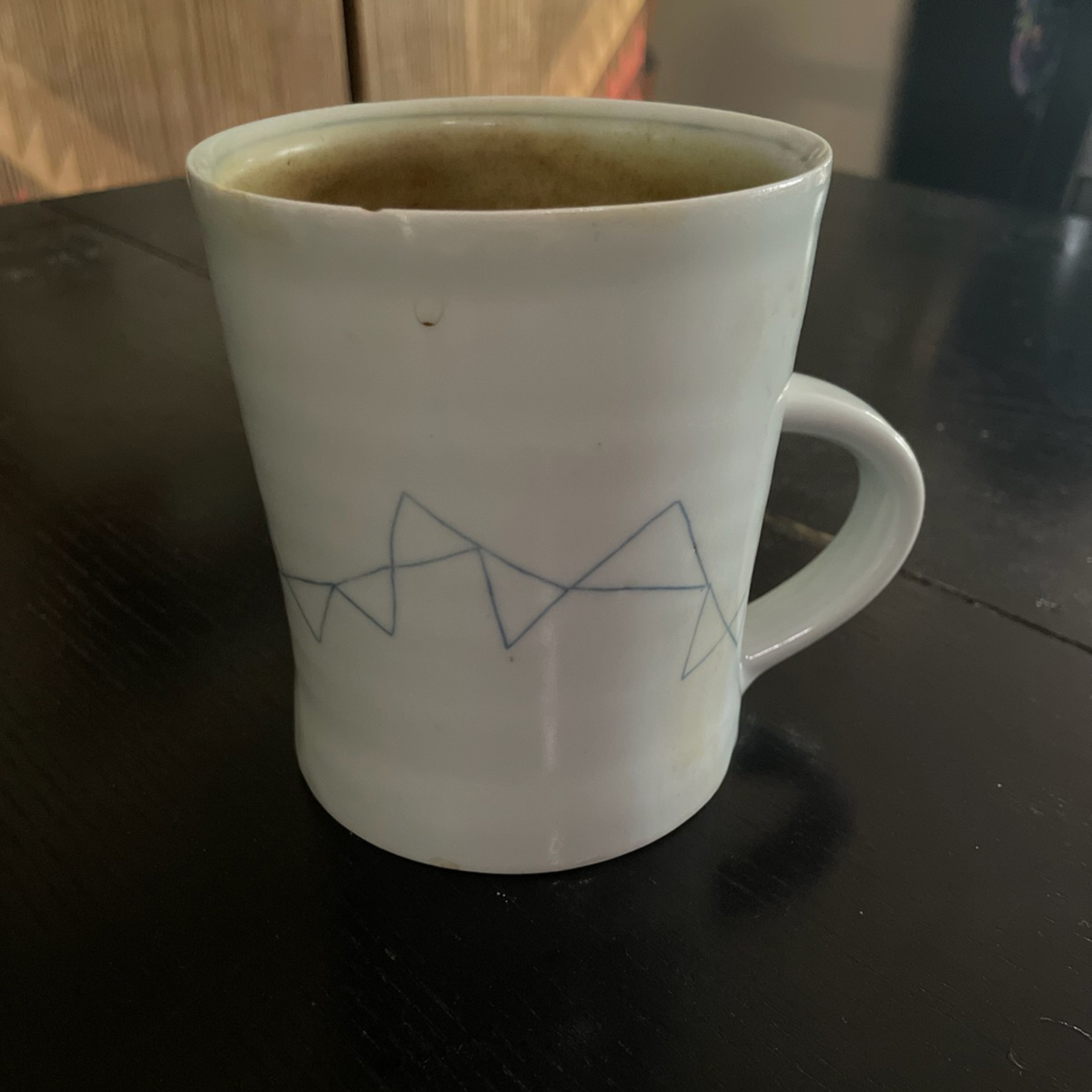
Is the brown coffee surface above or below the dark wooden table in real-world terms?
above

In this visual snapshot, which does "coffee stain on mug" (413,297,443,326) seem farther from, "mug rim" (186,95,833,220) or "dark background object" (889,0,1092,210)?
"dark background object" (889,0,1092,210)

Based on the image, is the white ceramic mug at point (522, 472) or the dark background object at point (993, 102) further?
the dark background object at point (993, 102)

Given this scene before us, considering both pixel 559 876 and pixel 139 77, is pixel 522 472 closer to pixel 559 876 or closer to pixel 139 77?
pixel 559 876

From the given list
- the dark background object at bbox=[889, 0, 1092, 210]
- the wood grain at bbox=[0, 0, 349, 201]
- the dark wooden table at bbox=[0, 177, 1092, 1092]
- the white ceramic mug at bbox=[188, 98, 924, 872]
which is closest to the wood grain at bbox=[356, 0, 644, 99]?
the wood grain at bbox=[0, 0, 349, 201]

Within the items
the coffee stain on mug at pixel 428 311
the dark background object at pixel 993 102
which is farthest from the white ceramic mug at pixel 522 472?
the dark background object at pixel 993 102

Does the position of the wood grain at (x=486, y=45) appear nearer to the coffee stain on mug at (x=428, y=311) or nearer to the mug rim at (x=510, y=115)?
the mug rim at (x=510, y=115)

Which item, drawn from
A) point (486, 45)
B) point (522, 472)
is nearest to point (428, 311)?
point (522, 472)
